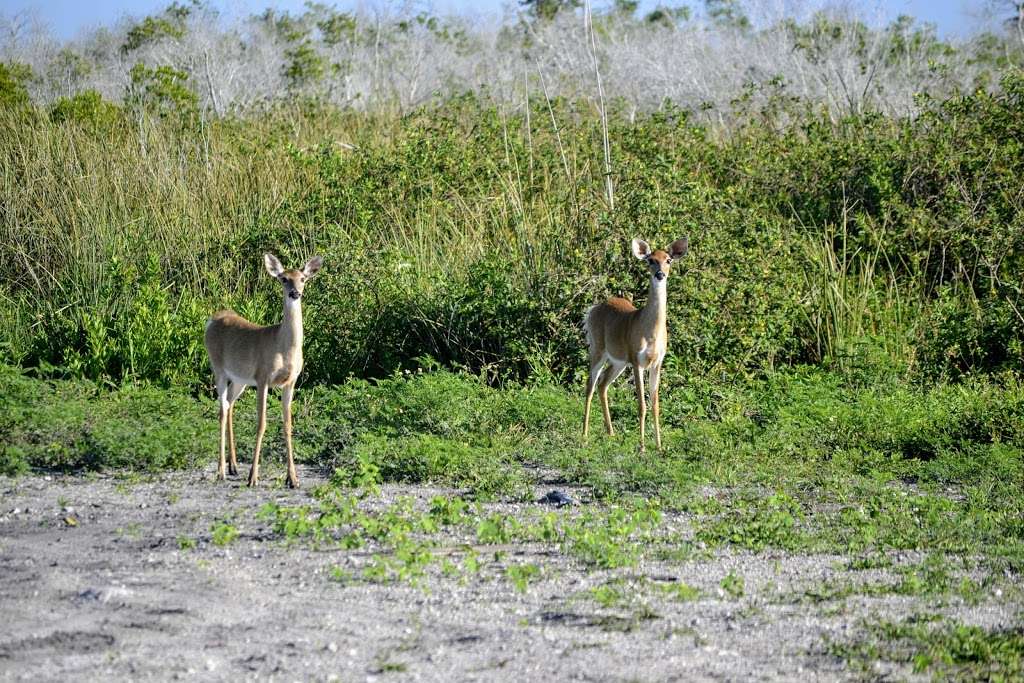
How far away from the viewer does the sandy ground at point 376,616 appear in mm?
4375

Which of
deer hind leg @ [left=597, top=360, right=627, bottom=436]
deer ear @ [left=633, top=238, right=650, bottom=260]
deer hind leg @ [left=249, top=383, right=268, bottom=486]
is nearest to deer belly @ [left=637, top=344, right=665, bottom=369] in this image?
deer hind leg @ [left=597, top=360, right=627, bottom=436]

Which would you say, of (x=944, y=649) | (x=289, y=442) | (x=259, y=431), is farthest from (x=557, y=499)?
(x=944, y=649)

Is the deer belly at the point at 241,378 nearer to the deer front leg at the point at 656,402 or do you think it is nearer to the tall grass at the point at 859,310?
the deer front leg at the point at 656,402

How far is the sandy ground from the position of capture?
4375mm

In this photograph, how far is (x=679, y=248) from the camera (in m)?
8.98

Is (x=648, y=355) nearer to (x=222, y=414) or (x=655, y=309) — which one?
(x=655, y=309)

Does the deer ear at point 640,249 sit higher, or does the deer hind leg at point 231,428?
the deer ear at point 640,249

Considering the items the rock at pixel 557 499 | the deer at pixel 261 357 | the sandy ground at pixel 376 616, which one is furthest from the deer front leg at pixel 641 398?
the sandy ground at pixel 376 616

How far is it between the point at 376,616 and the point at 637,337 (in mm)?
4224

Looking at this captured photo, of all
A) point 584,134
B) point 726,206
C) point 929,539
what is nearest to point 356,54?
point 584,134

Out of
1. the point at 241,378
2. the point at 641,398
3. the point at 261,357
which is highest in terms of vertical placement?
the point at 261,357

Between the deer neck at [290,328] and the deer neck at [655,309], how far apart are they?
2353mm

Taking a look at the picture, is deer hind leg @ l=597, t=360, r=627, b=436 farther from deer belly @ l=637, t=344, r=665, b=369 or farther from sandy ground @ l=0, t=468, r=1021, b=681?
sandy ground @ l=0, t=468, r=1021, b=681

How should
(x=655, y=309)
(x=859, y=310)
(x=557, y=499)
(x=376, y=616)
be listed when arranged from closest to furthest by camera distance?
(x=376, y=616) → (x=557, y=499) → (x=655, y=309) → (x=859, y=310)
